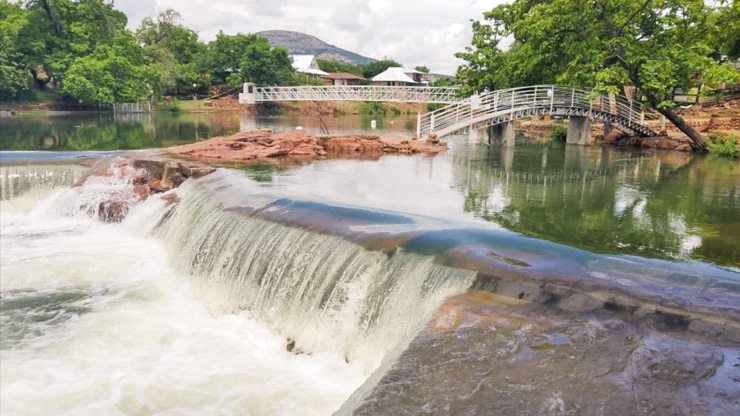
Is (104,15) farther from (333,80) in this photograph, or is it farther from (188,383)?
(188,383)

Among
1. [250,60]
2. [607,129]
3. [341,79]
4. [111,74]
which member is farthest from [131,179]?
[341,79]

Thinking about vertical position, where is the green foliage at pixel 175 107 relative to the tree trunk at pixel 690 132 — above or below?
above

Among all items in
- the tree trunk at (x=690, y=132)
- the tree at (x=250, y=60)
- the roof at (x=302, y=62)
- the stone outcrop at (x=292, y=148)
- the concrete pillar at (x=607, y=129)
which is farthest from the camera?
the roof at (x=302, y=62)

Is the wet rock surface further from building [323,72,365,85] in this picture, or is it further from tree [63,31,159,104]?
building [323,72,365,85]

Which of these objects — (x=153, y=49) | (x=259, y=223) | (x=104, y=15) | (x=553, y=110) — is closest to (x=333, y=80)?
(x=153, y=49)

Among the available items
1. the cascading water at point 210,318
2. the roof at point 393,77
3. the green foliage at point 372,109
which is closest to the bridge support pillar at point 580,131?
the cascading water at point 210,318

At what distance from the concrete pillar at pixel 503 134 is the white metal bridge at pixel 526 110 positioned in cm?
90

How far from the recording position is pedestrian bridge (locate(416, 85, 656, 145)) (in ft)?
83.2

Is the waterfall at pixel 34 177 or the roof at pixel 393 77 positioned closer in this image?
the waterfall at pixel 34 177

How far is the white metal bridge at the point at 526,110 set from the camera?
25328mm

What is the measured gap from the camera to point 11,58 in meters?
52.8

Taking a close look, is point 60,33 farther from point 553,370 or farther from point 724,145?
point 553,370

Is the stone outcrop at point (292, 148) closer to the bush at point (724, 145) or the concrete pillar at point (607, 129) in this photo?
the concrete pillar at point (607, 129)

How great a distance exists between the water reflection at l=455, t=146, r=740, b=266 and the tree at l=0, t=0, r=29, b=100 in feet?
156
